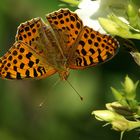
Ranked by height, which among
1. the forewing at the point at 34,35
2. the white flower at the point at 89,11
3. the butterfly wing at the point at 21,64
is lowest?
the butterfly wing at the point at 21,64

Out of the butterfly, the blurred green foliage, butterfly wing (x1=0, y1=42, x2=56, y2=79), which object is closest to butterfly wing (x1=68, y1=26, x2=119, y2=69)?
the butterfly

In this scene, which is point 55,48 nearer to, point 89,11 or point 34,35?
point 34,35

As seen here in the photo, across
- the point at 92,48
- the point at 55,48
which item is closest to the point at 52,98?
the point at 55,48

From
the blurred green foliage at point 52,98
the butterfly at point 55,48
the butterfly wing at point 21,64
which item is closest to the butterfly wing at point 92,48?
the butterfly at point 55,48

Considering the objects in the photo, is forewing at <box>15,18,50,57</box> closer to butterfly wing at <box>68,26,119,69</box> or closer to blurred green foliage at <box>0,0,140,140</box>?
butterfly wing at <box>68,26,119,69</box>

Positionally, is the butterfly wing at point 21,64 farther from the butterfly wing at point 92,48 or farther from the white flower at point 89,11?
the white flower at point 89,11

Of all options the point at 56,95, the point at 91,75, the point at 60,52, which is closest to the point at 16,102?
the point at 56,95
